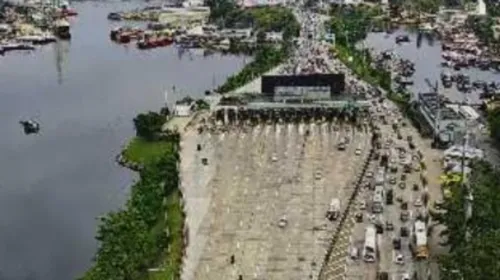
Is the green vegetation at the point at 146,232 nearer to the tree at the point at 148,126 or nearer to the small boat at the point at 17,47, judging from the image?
the tree at the point at 148,126

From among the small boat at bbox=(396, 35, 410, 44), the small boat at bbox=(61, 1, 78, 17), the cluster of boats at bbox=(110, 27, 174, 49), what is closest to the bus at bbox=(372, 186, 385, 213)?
the small boat at bbox=(396, 35, 410, 44)

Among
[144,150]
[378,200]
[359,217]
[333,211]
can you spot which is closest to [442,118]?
[378,200]

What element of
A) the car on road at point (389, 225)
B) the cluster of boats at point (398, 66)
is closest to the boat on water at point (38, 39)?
the cluster of boats at point (398, 66)

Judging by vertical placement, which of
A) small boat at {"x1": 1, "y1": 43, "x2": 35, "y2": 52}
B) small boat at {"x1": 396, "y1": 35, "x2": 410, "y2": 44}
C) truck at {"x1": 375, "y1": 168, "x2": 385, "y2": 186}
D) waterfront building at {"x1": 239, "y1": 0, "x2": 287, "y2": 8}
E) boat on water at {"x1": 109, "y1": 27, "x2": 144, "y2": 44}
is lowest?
truck at {"x1": 375, "y1": 168, "x2": 385, "y2": 186}

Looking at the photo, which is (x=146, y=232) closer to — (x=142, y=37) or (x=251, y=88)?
(x=251, y=88)

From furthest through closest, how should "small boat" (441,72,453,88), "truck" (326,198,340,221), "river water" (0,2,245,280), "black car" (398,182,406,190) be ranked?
"small boat" (441,72,453,88)
"black car" (398,182,406,190)
"river water" (0,2,245,280)
"truck" (326,198,340,221)

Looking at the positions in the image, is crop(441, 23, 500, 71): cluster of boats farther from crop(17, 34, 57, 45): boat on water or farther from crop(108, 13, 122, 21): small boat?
crop(17, 34, 57, 45): boat on water
